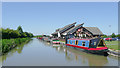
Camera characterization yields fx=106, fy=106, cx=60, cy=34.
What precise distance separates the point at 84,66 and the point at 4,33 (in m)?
32.6

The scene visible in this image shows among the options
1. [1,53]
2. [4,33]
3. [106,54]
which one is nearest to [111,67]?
[106,54]

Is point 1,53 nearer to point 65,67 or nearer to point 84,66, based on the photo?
point 65,67

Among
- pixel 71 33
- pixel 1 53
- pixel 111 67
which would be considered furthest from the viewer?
pixel 71 33

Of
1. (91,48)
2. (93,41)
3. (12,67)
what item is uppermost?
(93,41)

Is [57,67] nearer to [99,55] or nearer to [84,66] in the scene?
[84,66]

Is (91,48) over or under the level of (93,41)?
under

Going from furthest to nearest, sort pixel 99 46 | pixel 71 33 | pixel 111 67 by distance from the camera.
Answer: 1. pixel 71 33
2. pixel 99 46
3. pixel 111 67

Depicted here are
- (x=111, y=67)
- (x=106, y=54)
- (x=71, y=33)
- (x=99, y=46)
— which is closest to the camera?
(x=111, y=67)

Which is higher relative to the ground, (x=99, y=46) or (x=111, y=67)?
(x=99, y=46)

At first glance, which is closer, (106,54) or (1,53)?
(106,54)

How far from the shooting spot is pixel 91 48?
14562 millimetres

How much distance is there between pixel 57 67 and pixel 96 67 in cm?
359

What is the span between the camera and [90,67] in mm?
9836

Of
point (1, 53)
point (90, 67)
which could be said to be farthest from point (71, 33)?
point (90, 67)
